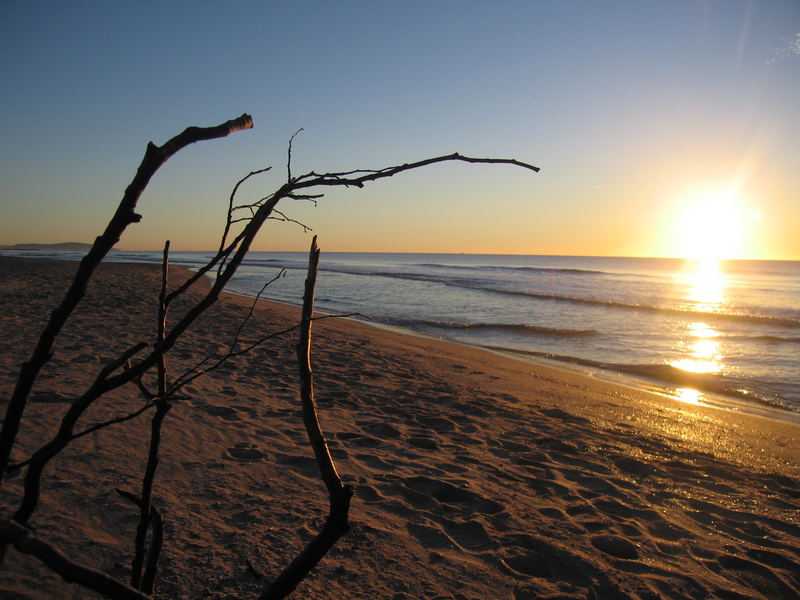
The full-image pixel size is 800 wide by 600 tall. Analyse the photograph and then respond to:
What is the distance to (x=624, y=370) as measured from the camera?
10812mm

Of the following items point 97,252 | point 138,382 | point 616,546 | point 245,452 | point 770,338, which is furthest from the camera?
point 770,338

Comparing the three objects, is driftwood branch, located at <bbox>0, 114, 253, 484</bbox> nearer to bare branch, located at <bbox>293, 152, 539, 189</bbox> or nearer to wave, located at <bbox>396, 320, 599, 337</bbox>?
bare branch, located at <bbox>293, 152, 539, 189</bbox>

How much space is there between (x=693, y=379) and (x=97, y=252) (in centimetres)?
1145

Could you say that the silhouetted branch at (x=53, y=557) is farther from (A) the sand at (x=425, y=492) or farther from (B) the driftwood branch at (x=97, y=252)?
(A) the sand at (x=425, y=492)

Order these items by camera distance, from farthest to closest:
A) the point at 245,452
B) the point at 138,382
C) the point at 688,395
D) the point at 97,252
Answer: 1. the point at 688,395
2. the point at 245,452
3. the point at 138,382
4. the point at 97,252

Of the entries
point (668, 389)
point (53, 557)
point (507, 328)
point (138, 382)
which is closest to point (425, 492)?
point (138, 382)

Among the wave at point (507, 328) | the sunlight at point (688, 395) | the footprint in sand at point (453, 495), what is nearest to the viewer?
the footprint in sand at point (453, 495)

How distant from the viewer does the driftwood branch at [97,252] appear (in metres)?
0.80

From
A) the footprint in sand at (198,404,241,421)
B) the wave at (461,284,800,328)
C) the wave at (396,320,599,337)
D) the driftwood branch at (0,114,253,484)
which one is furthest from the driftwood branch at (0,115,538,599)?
the wave at (461,284,800,328)

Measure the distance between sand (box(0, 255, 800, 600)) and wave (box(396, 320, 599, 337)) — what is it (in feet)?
27.2

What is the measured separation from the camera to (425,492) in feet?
12.6

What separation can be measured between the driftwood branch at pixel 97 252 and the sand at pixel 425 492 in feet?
3.73

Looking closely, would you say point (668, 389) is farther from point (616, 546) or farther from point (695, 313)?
point (695, 313)

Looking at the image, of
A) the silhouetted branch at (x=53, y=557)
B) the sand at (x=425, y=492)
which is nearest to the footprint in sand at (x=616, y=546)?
the sand at (x=425, y=492)
